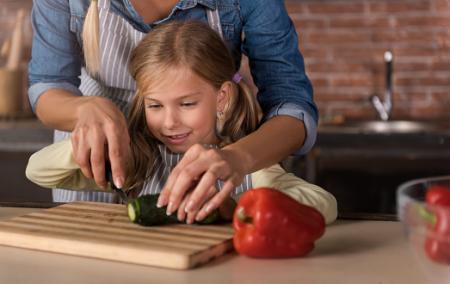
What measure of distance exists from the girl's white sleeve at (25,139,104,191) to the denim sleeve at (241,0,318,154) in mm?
410

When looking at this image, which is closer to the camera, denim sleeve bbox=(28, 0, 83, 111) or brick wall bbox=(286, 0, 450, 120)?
denim sleeve bbox=(28, 0, 83, 111)

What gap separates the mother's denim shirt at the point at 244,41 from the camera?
1.80 m

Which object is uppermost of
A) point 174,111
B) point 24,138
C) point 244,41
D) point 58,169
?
point 244,41

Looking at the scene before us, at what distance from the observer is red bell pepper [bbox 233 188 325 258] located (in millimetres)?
1193

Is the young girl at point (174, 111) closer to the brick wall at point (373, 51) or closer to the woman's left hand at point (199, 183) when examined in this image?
the woman's left hand at point (199, 183)

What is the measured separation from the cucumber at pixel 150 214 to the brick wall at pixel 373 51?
8.56 feet

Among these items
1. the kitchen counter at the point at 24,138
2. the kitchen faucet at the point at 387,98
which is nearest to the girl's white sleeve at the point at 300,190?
the kitchen counter at the point at 24,138

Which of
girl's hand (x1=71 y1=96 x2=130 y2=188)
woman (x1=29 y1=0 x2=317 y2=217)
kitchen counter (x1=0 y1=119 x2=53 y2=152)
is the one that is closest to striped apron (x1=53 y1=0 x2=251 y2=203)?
woman (x1=29 y1=0 x2=317 y2=217)

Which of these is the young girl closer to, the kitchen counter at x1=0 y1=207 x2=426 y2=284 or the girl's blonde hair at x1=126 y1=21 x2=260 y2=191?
the girl's blonde hair at x1=126 y1=21 x2=260 y2=191

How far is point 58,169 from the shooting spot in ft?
5.75

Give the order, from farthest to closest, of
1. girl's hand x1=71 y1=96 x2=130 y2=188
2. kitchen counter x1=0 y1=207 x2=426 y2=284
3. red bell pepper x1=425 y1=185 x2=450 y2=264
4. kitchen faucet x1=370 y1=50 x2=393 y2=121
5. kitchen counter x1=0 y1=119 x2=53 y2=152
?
kitchen faucet x1=370 y1=50 x2=393 y2=121, kitchen counter x1=0 y1=119 x2=53 y2=152, girl's hand x1=71 y1=96 x2=130 y2=188, kitchen counter x1=0 y1=207 x2=426 y2=284, red bell pepper x1=425 y1=185 x2=450 y2=264

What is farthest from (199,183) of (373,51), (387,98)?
(373,51)

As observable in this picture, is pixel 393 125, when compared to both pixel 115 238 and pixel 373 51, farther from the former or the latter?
pixel 115 238

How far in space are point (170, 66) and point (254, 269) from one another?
0.76 m
